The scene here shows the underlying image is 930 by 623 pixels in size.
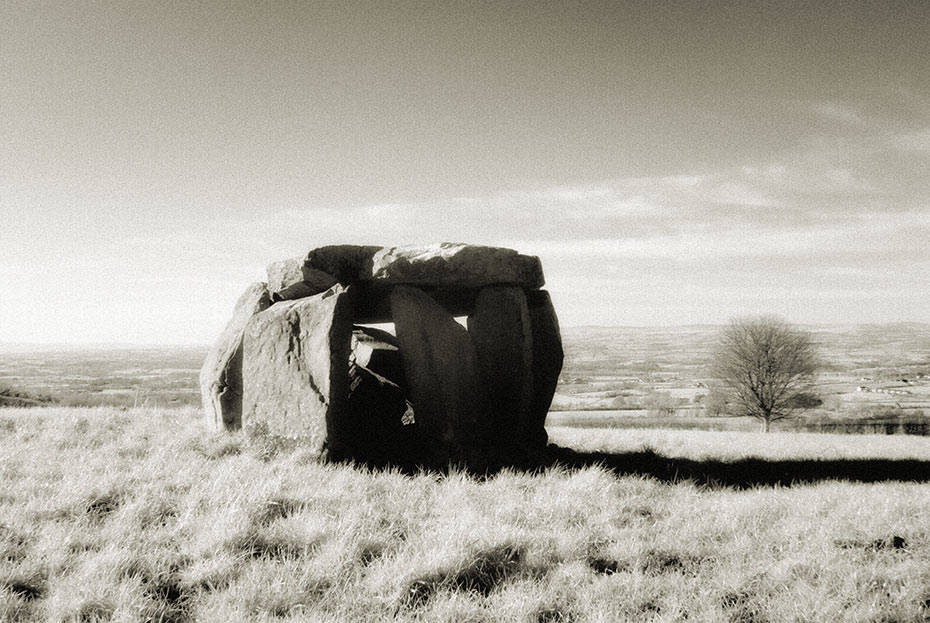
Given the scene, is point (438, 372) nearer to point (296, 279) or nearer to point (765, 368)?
point (296, 279)

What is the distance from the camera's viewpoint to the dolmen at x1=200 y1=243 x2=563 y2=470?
9164mm

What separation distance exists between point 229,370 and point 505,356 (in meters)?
4.75

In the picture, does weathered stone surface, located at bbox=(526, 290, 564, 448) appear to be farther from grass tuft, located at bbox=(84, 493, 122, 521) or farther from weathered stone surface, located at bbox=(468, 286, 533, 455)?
grass tuft, located at bbox=(84, 493, 122, 521)

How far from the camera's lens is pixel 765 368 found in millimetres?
35062

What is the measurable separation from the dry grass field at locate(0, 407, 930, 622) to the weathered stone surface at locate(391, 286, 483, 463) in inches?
47.1

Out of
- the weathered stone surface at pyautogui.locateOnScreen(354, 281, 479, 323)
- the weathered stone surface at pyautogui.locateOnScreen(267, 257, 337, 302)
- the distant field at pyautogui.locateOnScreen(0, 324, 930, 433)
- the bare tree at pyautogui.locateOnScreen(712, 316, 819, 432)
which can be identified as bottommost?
the distant field at pyautogui.locateOnScreen(0, 324, 930, 433)

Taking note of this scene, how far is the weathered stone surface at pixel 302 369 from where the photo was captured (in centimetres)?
887

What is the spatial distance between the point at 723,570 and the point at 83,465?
691 cm

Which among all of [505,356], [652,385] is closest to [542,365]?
[505,356]

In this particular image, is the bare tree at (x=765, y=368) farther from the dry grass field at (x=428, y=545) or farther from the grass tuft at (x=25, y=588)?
the grass tuft at (x=25, y=588)

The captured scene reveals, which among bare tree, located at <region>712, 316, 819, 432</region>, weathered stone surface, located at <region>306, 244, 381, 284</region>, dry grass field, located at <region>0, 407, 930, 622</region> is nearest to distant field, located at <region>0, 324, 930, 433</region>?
bare tree, located at <region>712, 316, 819, 432</region>

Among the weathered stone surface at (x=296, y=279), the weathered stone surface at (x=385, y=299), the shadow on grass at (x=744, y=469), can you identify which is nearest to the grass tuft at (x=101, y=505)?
the weathered stone surface at (x=296, y=279)

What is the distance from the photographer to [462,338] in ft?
33.6

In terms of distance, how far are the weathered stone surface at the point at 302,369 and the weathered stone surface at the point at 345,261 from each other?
1.59 ft
